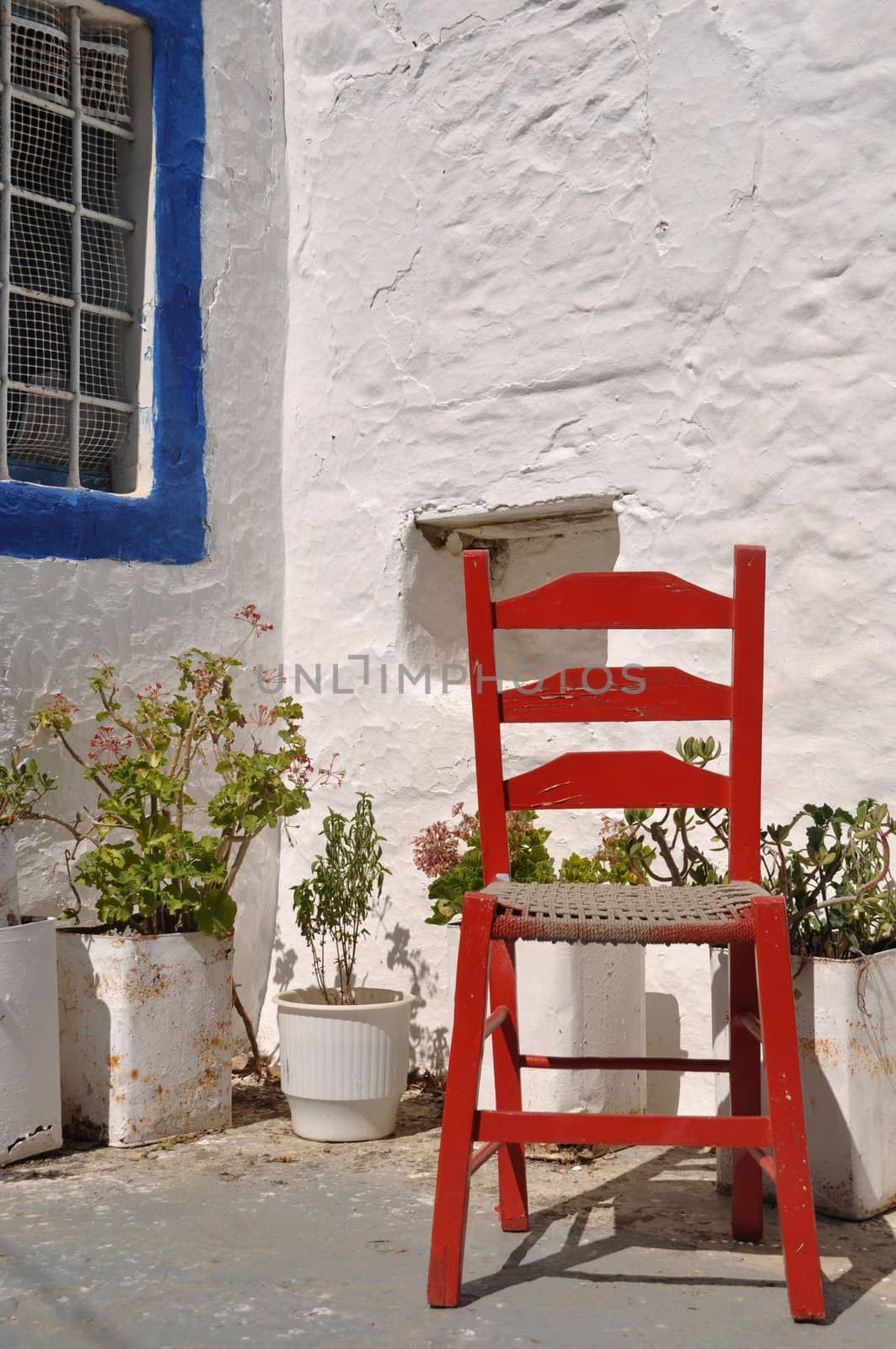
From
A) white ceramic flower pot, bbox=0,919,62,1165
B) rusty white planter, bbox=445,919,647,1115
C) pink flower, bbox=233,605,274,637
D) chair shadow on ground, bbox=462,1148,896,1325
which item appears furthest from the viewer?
pink flower, bbox=233,605,274,637

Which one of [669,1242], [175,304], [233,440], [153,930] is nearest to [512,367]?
[233,440]

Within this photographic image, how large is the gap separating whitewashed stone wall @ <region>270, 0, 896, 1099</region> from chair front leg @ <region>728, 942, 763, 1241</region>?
2.34ft

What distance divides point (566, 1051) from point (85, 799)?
1.31 meters

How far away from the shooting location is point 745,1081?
231cm

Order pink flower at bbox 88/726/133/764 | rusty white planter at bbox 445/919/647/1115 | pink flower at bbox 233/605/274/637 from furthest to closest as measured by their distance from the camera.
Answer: pink flower at bbox 233/605/274/637, pink flower at bbox 88/726/133/764, rusty white planter at bbox 445/919/647/1115

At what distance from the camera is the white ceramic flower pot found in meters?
2.73

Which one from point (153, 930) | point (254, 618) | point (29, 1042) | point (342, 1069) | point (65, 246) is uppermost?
point (65, 246)

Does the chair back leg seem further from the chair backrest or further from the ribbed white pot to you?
the ribbed white pot

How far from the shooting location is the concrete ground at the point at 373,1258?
195 centimetres

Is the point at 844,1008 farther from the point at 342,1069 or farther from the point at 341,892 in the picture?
the point at 341,892

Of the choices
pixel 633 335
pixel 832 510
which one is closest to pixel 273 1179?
pixel 832 510

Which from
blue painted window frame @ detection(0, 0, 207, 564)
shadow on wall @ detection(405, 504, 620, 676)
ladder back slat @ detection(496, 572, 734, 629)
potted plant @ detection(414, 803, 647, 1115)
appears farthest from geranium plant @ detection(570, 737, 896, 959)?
blue painted window frame @ detection(0, 0, 207, 564)

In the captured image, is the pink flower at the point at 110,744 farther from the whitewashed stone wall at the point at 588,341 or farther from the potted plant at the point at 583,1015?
the potted plant at the point at 583,1015

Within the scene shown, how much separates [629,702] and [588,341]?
4.44 ft
